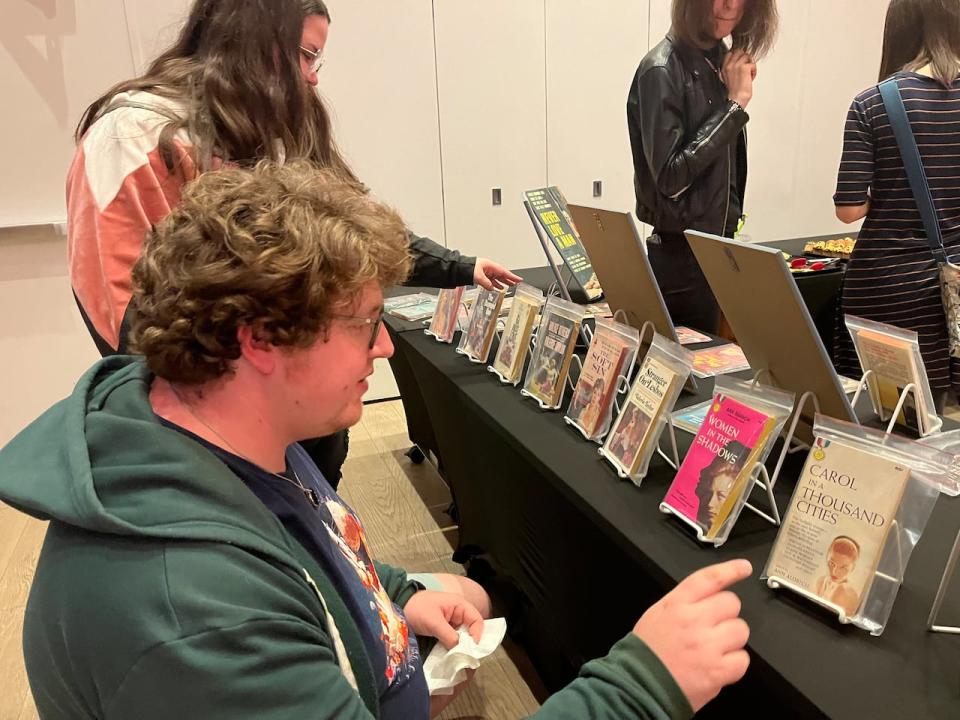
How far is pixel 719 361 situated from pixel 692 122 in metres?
0.76

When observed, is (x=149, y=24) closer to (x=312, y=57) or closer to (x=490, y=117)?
(x=490, y=117)

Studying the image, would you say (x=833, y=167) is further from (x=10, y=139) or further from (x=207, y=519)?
(x=207, y=519)

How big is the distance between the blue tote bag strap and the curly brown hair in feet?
5.40

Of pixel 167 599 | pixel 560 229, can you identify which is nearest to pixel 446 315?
pixel 560 229

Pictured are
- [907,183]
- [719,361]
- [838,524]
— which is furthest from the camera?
[907,183]

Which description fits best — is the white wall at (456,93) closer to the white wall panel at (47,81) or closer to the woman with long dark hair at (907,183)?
the white wall panel at (47,81)

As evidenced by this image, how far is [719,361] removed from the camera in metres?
1.58

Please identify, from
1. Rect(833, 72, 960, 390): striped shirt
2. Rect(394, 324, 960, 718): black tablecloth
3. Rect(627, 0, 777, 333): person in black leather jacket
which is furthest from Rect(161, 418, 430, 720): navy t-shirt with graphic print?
Rect(833, 72, 960, 390): striped shirt

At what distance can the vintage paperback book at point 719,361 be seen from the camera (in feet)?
4.95

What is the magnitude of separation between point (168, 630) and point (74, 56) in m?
3.28

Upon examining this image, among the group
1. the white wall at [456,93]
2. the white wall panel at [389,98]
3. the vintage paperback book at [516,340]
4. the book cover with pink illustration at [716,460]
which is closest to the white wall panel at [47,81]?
the white wall at [456,93]

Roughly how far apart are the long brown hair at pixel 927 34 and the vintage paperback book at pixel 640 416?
1.34 metres

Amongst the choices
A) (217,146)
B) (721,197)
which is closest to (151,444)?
(217,146)

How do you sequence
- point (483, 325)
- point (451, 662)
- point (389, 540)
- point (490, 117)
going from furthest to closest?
point (490, 117) < point (389, 540) < point (483, 325) < point (451, 662)
